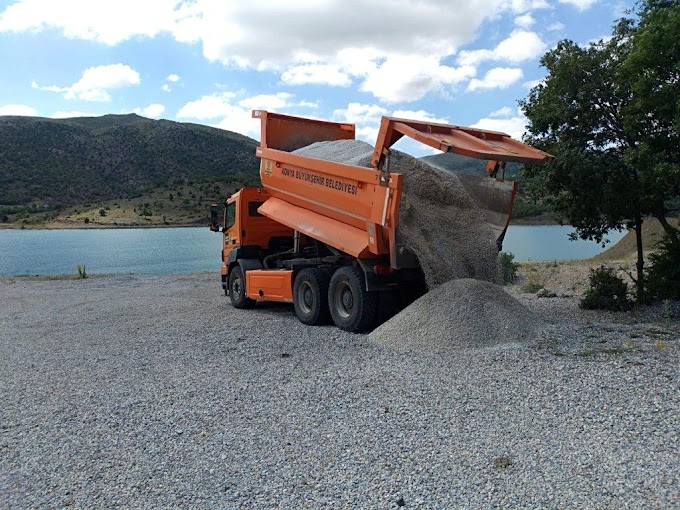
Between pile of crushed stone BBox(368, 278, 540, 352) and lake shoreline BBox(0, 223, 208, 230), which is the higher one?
lake shoreline BBox(0, 223, 208, 230)

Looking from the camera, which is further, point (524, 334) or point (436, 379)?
point (524, 334)

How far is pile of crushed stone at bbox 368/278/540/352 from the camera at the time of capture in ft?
26.4

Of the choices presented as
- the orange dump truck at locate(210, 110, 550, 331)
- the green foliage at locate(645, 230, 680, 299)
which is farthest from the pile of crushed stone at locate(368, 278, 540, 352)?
the green foliage at locate(645, 230, 680, 299)

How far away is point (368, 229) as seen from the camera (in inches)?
366

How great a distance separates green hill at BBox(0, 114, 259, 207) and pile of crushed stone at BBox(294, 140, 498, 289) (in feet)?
141

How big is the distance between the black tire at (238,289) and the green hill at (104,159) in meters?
38.4

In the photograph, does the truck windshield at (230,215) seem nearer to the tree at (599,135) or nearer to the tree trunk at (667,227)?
the tree at (599,135)

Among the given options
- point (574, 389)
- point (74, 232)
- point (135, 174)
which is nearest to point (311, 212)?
point (574, 389)

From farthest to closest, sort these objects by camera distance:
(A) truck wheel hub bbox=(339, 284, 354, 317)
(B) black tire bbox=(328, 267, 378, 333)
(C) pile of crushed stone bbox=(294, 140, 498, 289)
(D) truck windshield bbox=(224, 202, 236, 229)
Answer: (D) truck windshield bbox=(224, 202, 236, 229)
(A) truck wheel hub bbox=(339, 284, 354, 317)
(B) black tire bbox=(328, 267, 378, 333)
(C) pile of crushed stone bbox=(294, 140, 498, 289)

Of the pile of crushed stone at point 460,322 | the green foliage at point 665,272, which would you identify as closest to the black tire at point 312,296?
the pile of crushed stone at point 460,322

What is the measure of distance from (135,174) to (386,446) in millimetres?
64034

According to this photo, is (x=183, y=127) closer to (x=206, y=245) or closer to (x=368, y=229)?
(x=206, y=245)

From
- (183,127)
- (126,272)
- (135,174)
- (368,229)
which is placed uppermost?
(183,127)

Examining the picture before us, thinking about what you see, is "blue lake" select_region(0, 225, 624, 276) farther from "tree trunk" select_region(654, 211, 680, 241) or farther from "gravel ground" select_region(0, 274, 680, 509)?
"gravel ground" select_region(0, 274, 680, 509)
